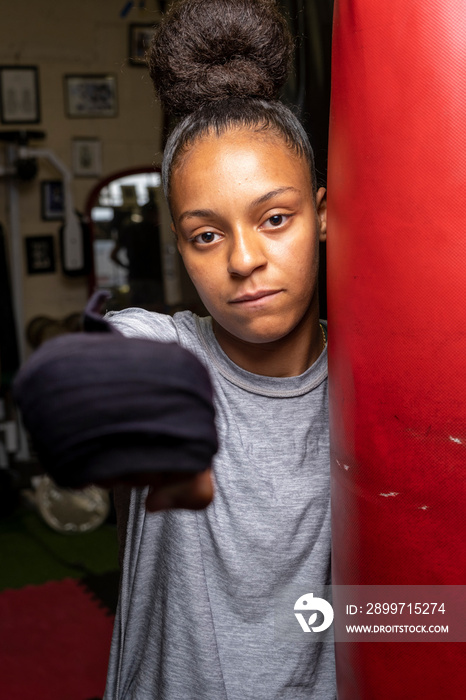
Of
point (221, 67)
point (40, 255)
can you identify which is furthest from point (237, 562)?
point (40, 255)

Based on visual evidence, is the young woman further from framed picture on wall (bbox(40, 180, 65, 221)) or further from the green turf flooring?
framed picture on wall (bbox(40, 180, 65, 221))

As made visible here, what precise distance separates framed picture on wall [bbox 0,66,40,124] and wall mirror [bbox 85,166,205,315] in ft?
2.19

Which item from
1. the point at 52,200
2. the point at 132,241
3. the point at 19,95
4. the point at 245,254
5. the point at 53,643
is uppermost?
the point at 19,95

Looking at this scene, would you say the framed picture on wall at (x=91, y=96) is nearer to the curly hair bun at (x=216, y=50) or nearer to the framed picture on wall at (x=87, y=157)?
the framed picture on wall at (x=87, y=157)

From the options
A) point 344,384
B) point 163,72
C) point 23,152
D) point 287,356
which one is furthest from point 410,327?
point 23,152

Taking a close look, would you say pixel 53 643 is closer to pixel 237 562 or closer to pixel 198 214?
pixel 237 562

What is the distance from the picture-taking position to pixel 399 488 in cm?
70

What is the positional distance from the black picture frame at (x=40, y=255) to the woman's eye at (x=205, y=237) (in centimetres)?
403

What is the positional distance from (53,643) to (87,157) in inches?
124

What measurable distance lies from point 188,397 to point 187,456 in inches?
1.5

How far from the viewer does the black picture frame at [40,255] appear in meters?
4.57

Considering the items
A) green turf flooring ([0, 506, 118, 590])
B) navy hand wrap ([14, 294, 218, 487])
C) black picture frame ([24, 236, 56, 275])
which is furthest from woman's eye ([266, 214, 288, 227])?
→ black picture frame ([24, 236, 56, 275])

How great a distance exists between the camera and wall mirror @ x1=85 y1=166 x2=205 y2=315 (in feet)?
13.6

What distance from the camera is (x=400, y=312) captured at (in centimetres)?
68
